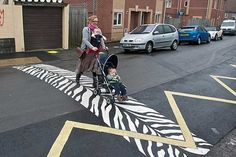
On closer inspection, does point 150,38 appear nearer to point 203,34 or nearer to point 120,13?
point 120,13

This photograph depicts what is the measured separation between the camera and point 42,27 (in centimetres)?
1562

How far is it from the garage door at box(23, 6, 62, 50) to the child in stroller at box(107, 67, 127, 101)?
9.20 metres

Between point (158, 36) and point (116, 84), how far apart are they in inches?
427

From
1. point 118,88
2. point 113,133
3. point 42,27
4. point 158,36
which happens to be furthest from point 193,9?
point 113,133

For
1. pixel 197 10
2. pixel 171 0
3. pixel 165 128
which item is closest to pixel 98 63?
pixel 165 128

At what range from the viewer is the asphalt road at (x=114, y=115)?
499cm

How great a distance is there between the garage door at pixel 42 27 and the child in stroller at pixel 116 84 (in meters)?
9.20

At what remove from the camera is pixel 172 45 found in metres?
Result: 18.7

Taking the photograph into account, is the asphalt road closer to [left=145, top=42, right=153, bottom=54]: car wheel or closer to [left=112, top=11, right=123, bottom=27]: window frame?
[left=145, top=42, right=153, bottom=54]: car wheel

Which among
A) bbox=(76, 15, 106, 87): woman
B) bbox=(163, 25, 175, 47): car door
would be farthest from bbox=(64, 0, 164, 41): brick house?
bbox=(76, 15, 106, 87): woman

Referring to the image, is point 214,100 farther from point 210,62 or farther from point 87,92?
point 210,62

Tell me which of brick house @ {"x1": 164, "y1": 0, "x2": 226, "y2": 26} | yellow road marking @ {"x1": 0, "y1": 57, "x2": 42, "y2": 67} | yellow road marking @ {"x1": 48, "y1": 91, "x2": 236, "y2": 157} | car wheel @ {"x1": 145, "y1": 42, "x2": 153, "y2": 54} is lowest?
yellow road marking @ {"x1": 48, "y1": 91, "x2": 236, "y2": 157}

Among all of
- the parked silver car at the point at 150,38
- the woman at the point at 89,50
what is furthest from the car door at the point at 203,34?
the woman at the point at 89,50

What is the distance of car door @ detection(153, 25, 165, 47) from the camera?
17.1 metres
